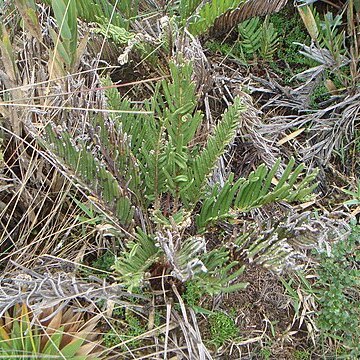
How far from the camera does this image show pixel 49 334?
3.98 ft

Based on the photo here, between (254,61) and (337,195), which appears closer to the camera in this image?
(337,195)

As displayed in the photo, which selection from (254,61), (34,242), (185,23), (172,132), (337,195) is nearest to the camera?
(172,132)

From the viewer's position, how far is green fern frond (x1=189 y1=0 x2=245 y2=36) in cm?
149

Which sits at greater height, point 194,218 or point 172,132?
point 172,132

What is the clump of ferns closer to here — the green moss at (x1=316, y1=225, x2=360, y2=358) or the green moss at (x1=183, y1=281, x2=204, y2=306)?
the green moss at (x1=183, y1=281, x2=204, y2=306)

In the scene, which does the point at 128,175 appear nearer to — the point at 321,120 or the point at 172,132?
the point at 172,132

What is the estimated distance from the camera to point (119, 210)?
1290mm

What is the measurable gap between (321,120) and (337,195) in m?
0.25

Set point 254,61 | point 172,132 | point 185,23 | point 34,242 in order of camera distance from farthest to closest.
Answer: point 254,61 < point 185,23 < point 34,242 < point 172,132

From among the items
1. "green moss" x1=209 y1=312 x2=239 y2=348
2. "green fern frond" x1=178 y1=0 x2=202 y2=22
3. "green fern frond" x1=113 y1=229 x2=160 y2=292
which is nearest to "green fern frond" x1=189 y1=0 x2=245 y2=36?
"green fern frond" x1=178 y1=0 x2=202 y2=22

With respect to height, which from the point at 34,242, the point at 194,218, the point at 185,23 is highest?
the point at 185,23

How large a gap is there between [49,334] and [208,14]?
1.00 metres

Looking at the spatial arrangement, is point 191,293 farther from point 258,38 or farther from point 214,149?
point 258,38

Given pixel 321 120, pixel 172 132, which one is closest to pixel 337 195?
pixel 321 120
